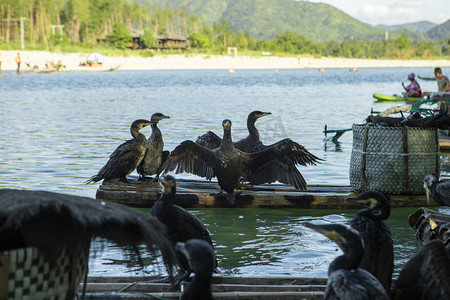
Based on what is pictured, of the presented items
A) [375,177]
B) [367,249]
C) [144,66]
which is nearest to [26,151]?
[375,177]

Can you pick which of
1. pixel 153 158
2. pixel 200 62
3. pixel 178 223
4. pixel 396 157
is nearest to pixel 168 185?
pixel 178 223

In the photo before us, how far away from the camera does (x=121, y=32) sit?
9231cm

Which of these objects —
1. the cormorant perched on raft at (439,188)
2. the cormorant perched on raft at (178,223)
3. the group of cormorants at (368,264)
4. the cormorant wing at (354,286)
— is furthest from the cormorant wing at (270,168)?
the cormorant wing at (354,286)

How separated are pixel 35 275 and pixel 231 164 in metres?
4.58

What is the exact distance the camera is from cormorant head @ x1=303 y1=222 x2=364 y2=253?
316 cm

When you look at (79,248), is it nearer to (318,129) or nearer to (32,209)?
(32,209)

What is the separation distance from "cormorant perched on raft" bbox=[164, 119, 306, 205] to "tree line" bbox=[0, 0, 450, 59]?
70844mm

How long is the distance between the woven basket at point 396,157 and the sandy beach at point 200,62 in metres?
58.1

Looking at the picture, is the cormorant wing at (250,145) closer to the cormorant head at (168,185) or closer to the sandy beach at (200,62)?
the cormorant head at (168,185)

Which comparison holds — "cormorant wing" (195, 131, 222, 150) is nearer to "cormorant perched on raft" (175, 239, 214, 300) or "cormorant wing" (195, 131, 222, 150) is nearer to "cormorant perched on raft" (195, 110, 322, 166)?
"cormorant perched on raft" (195, 110, 322, 166)

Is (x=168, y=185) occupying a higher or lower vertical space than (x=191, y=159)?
higher

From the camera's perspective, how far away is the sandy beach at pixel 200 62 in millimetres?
66250

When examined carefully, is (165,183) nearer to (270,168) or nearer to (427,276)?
(427,276)

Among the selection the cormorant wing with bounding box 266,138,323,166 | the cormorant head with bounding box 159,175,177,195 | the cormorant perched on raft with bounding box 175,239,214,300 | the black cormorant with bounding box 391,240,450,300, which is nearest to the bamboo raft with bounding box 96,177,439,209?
the cormorant wing with bounding box 266,138,323,166
